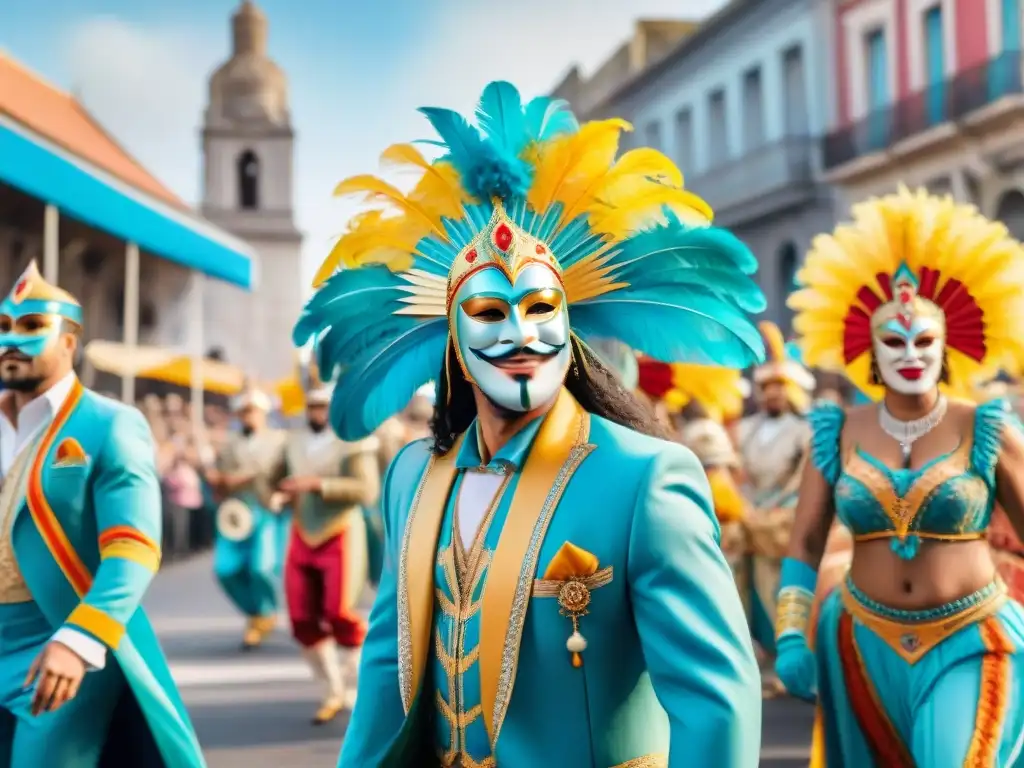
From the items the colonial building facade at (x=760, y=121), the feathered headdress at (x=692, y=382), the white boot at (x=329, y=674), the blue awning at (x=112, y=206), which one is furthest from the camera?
the colonial building facade at (x=760, y=121)

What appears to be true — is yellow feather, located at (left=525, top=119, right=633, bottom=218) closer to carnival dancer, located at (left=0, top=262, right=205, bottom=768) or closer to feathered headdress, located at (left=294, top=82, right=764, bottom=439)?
feathered headdress, located at (left=294, top=82, right=764, bottom=439)

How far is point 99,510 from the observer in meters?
4.70

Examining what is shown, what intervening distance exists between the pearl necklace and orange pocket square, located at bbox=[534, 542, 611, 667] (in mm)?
2415

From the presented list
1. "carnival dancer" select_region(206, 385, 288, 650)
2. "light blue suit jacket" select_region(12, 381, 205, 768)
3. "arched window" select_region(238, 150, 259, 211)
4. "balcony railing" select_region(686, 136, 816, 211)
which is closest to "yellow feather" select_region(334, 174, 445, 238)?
"light blue suit jacket" select_region(12, 381, 205, 768)

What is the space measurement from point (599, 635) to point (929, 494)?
2306mm

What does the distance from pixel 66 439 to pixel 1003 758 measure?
2.90 m

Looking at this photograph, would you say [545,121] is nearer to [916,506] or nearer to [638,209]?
[638,209]

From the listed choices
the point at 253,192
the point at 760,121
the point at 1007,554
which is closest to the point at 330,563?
the point at 1007,554

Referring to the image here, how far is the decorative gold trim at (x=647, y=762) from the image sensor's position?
9.46 ft

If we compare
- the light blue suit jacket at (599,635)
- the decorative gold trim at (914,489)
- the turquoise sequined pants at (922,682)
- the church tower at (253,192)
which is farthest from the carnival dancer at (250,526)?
the church tower at (253,192)

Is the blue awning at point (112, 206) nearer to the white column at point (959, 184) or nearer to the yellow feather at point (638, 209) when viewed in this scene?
the white column at point (959, 184)

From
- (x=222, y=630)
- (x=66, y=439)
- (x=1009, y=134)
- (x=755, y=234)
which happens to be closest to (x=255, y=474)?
(x=222, y=630)

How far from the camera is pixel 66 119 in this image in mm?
31078

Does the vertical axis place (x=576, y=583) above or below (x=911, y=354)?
below
